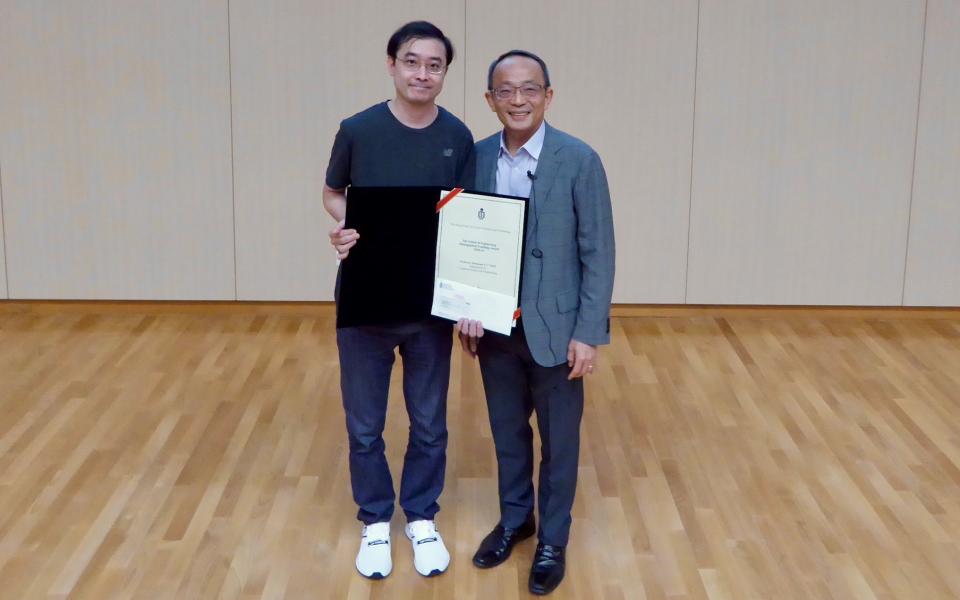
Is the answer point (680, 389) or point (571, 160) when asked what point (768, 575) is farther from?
point (680, 389)

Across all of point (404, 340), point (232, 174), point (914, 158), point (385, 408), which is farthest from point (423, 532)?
point (914, 158)

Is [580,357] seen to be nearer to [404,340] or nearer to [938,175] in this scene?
[404,340]

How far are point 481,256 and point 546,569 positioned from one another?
843 mm

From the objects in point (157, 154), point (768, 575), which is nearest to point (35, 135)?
point (157, 154)

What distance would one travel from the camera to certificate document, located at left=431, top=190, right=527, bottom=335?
277 cm

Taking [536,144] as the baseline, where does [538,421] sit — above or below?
below

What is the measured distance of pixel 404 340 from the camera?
9.92 feet

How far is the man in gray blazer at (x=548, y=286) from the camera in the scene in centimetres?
276

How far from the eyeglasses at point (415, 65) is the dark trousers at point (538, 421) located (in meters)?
0.67

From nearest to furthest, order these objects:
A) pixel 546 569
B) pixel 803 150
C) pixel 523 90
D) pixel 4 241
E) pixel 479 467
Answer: pixel 523 90, pixel 546 569, pixel 479 467, pixel 803 150, pixel 4 241

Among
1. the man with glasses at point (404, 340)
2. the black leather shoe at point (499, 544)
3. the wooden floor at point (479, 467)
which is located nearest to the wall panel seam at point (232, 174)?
the wooden floor at point (479, 467)

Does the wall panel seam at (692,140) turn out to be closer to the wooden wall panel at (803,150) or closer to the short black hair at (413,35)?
the wooden wall panel at (803,150)

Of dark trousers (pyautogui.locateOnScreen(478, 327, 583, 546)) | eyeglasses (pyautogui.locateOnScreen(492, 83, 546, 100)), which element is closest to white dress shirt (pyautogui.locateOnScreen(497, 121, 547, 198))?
eyeglasses (pyautogui.locateOnScreen(492, 83, 546, 100))

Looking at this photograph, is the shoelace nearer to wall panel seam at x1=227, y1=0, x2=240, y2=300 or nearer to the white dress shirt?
the white dress shirt
